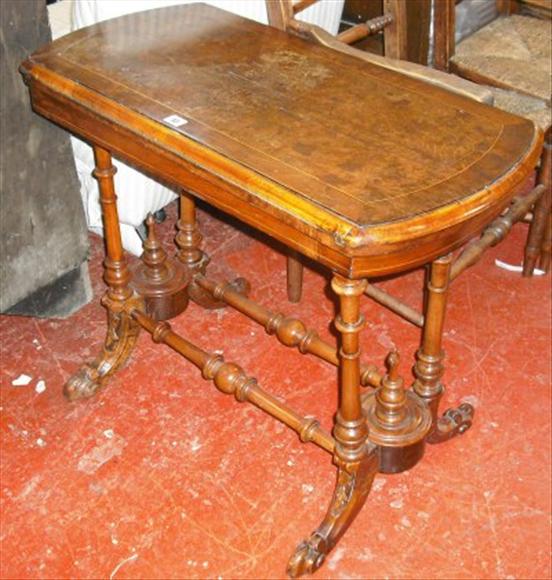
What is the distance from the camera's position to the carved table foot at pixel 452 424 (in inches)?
82.4

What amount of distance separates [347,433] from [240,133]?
2.14 feet

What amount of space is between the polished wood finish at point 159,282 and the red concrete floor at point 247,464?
0.13m

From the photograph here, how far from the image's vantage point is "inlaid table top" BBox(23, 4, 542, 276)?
1.38 m

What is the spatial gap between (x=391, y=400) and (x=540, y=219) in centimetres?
99

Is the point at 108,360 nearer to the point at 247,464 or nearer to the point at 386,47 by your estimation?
the point at 247,464

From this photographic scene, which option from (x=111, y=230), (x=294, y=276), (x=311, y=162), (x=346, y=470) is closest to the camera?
(x=311, y=162)

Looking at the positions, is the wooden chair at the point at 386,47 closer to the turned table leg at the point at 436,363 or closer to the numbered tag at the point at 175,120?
the turned table leg at the point at 436,363

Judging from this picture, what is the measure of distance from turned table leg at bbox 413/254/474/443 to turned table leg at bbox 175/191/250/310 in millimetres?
673

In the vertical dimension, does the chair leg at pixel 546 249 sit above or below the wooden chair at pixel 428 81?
below

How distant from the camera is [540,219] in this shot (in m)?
2.58

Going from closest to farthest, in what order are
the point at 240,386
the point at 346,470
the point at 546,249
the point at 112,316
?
the point at 346,470 < the point at 240,386 < the point at 112,316 < the point at 546,249

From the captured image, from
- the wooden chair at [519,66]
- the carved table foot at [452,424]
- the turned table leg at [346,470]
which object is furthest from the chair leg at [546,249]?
the turned table leg at [346,470]

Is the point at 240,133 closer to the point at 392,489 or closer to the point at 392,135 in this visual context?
the point at 392,135

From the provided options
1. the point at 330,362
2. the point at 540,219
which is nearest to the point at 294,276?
the point at 330,362
